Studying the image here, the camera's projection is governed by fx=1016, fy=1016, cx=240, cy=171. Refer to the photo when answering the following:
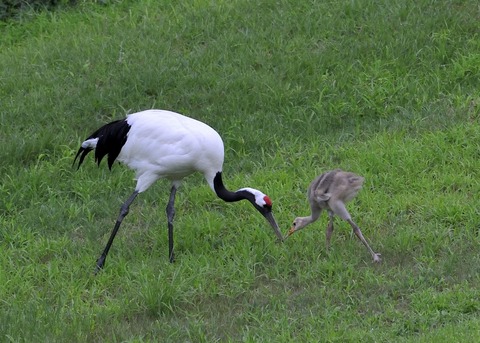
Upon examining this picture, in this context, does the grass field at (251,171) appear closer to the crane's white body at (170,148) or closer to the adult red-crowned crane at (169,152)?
the adult red-crowned crane at (169,152)

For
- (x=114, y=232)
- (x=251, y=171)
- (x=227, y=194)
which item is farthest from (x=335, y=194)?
(x=251, y=171)

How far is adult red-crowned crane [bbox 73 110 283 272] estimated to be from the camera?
782cm

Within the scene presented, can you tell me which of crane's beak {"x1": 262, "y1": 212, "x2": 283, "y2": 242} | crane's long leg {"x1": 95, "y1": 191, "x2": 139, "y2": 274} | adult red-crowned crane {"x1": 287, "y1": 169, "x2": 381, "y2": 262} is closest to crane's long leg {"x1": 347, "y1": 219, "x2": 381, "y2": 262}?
adult red-crowned crane {"x1": 287, "y1": 169, "x2": 381, "y2": 262}

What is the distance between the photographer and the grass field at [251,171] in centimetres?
672

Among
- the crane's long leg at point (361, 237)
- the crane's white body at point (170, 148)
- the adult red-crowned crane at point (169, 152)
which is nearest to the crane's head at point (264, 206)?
the adult red-crowned crane at point (169, 152)

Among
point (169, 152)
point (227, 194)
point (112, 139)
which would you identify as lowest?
point (227, 194)

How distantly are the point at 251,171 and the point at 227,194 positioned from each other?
1203mm

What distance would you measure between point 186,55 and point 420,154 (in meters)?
3.15

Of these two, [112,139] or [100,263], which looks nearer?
[100,263]

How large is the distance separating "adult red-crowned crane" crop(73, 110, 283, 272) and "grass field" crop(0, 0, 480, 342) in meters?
0.27

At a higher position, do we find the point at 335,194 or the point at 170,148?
the point at 335,194

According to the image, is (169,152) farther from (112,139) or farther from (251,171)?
(251,171)

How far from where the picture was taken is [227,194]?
7.96 meters

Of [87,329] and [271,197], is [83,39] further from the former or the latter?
[87,329]
